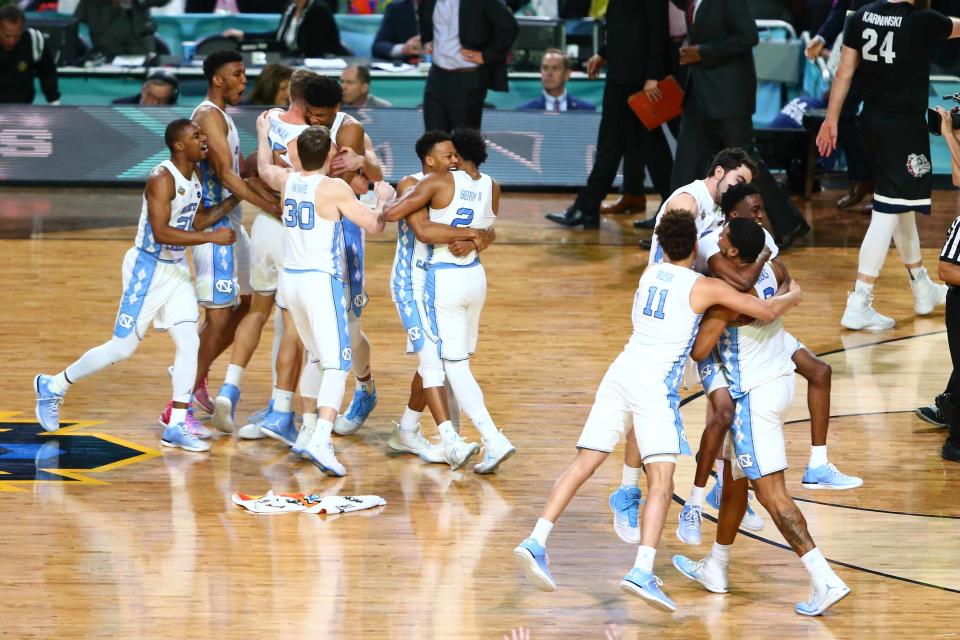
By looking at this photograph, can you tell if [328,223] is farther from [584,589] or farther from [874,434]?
[874,434]

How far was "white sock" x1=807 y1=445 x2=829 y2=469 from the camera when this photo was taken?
20.7 ft

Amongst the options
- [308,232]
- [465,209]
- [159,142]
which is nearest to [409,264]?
[465,209]

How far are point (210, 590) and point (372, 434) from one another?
200 cm

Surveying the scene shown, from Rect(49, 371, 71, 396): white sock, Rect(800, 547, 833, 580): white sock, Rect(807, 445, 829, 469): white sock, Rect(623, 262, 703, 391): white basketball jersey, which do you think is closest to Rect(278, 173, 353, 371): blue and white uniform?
Rect(49, 371, 71, 396): white sock

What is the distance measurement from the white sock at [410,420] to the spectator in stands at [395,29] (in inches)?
312

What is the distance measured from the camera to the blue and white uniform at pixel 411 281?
6.55 m

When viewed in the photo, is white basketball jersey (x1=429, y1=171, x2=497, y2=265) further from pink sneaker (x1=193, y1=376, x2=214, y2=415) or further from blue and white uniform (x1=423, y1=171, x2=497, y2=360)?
pink sneaker (x1=193, y1=376, x2=214, y2=415)

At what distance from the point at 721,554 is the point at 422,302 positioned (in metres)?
1.93

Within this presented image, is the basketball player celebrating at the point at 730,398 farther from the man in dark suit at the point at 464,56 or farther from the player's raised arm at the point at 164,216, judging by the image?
the man in dark suit at the point at 464,56

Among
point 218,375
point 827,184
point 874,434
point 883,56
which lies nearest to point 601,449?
point 874,434

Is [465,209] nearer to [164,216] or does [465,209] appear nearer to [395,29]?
[164,216]

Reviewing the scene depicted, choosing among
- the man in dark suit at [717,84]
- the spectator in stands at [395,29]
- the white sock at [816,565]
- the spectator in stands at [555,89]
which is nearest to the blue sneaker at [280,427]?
the white sock at [816,565]

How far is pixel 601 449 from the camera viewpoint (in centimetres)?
521

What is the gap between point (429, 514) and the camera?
6.04 m
